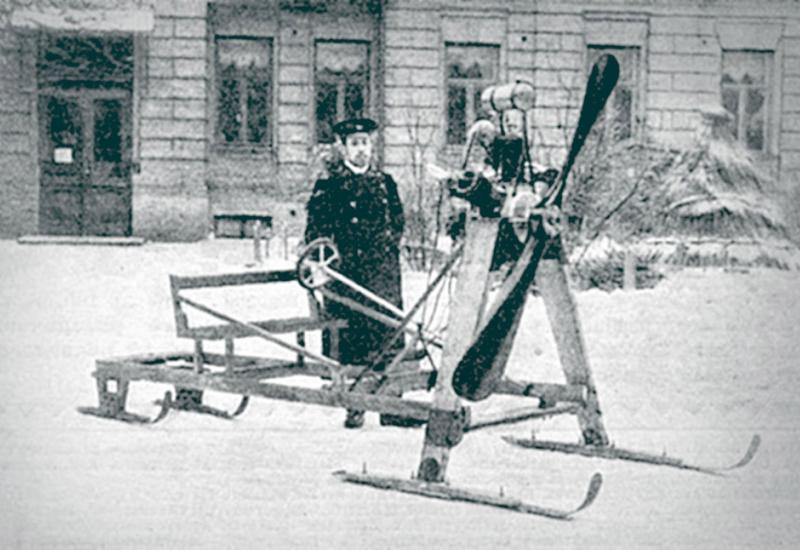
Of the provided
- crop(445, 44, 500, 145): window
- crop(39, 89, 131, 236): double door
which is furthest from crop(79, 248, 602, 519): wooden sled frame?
crop(445, 44, 500, 145): window

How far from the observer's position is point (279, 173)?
4984mm

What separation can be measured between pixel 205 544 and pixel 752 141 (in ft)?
6.46

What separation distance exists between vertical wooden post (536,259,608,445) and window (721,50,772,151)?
670mm

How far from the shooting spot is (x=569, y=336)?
488cm

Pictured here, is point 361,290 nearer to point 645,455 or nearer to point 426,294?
point 426,294

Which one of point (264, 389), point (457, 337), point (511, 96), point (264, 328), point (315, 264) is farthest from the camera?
point (264, 328)

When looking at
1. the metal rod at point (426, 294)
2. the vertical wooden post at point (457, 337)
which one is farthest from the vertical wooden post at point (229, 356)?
the vertical wooden post at point (457, 337)

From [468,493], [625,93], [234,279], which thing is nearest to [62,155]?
[234,279]

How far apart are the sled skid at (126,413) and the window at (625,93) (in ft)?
5.74

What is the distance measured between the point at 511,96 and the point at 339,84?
59 cm

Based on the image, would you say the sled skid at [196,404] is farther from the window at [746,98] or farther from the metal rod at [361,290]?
the window at [746,98]

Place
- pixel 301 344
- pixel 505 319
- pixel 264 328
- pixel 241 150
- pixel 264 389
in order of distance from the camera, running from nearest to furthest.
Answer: pixel 505 319 < pixel 241 150 < pixel 264 389 < pixel 264 328 < pixel 301 344

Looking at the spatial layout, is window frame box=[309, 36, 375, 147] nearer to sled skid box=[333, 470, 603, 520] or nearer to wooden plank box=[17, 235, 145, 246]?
wooden plank box=[17, 235, 145, 246]

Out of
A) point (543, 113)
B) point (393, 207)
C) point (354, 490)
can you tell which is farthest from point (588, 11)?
point (354, 490)
